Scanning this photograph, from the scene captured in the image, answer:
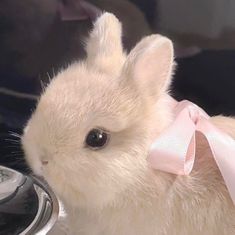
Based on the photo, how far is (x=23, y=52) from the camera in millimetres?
849

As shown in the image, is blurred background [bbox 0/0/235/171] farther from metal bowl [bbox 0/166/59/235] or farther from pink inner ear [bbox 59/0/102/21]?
metal bowl [bbox 0/166/59/235]

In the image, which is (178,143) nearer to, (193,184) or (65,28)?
(193,184)

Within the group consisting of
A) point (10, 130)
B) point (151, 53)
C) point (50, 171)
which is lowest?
point (10, 130)

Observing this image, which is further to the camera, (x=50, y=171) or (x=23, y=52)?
(x=23, y=52)

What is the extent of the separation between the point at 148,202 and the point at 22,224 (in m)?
0.14

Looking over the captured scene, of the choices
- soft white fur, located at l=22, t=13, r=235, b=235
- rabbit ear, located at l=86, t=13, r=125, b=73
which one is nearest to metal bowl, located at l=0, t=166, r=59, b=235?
soft white fur, located at l=22, t=13, r=235, b=235

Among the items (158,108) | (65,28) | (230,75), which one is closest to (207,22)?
(230,75)

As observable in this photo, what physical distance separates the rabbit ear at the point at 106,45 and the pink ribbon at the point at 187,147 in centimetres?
8

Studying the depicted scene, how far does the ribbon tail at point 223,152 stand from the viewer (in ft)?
1.75

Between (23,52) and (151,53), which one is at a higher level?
(151,53)

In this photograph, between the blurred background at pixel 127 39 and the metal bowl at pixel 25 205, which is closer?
the metal bowl at pixel 25 205

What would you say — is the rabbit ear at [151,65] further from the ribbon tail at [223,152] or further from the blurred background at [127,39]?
the blurred background at [127,39]

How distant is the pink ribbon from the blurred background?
272 millimetres

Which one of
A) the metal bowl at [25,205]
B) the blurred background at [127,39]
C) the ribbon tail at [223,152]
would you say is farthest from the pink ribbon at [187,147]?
the blurred background at [127,39]
